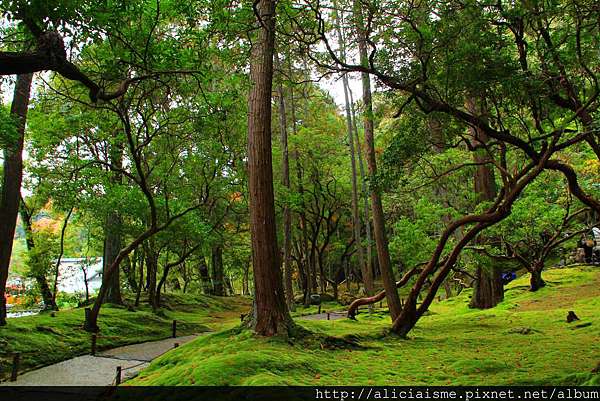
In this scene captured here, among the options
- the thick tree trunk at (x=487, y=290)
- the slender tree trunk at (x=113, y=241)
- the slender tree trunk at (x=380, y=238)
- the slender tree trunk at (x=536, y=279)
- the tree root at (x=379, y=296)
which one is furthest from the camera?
the slender tree trunk at (x=113, y=241)

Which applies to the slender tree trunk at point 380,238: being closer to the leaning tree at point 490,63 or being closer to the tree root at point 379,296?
the tree root at point 379,296

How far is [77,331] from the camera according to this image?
12.1 metres

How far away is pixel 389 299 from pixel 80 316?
9.79m

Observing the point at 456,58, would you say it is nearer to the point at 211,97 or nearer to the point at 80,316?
the point at 211,97

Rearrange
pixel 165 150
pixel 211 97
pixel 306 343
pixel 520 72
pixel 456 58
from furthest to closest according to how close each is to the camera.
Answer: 1. pixel 165 150
2. pixel 211 97
3. pixel 306 343
4. pixel 456 58
5. pixel 520 72

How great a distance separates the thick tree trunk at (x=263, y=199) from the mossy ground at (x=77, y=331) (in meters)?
5.77

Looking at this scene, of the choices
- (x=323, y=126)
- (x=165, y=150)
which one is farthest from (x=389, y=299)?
(x=323, y=126)

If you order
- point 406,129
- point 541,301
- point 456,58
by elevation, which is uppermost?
point 456,58

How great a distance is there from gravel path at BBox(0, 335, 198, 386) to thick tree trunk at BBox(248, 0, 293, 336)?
2848mm

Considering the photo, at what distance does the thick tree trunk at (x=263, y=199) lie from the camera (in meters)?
7.12

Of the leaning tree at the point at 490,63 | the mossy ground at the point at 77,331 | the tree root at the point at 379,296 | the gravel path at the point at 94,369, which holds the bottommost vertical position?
the gravel path at the point at 94,369

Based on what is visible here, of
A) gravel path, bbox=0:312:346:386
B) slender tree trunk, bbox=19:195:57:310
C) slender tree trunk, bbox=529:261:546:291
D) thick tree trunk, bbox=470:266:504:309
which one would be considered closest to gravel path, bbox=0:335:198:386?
gravel path, bbox=0:312:346:386

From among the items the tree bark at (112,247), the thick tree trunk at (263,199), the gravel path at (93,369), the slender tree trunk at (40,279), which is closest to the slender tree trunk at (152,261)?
the tree bark at (112,247)

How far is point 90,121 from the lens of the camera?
420 inches
